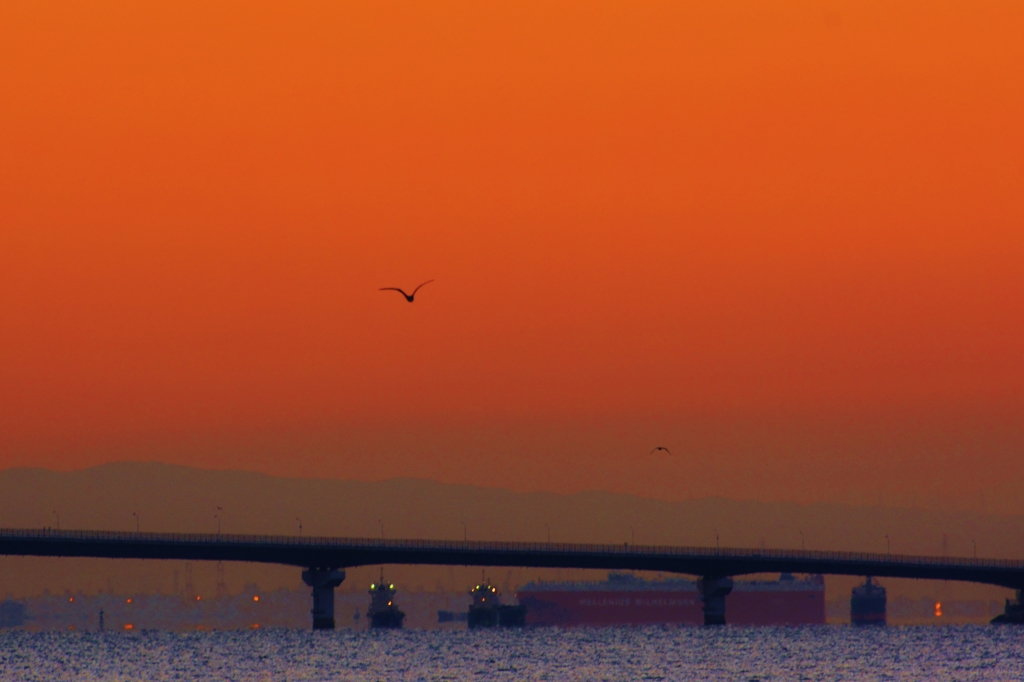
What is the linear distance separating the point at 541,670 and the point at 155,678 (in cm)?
2990

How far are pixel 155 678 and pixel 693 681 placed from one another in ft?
134

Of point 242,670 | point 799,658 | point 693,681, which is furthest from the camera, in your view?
point 799,658

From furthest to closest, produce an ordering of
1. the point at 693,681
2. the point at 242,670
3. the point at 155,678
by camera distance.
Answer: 1. the point at 242,670
2. the point at 155,678
3. the point at 693,681

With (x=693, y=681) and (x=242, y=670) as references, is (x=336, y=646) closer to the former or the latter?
(x=242, y=670)

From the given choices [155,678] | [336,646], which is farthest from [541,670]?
[336,646]

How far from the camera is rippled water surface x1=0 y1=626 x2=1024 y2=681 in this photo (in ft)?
417

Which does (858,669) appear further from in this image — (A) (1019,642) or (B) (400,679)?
(A) (1019,642)

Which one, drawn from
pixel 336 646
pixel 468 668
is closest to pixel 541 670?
pixel 468 668

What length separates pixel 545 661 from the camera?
147 meters

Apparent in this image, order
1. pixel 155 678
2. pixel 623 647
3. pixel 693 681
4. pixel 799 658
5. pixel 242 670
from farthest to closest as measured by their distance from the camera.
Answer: pixel 623 647 < pixel 799 658 < pixel 242 670 < pixel 155 678 < pixel 693 681

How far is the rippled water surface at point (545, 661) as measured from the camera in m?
127

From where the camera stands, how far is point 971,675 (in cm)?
12394

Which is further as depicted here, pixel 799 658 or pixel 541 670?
pixel 799 658

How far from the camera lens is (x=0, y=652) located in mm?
185750
